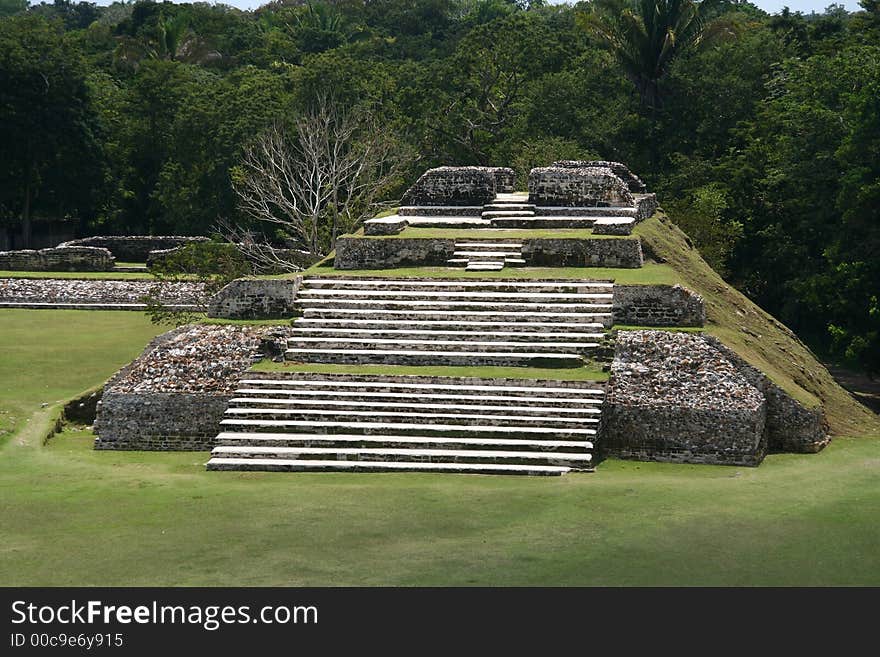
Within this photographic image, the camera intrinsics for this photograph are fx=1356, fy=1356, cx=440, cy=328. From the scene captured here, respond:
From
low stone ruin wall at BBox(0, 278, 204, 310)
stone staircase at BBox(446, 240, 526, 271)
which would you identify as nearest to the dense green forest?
low stone ruin wall at BBox(0, 278, 204, 310)

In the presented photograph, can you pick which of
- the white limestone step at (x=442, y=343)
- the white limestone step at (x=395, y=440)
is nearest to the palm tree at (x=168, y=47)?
the white limestone step at (x=442, y=343)

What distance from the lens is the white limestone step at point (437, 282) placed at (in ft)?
57.2

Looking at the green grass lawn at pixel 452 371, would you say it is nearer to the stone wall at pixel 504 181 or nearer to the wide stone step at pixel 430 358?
the wide stone step at pixel 430 358

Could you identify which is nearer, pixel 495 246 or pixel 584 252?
pixel 584 252

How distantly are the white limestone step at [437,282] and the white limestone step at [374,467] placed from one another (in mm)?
4110

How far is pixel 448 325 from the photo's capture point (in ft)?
54.3

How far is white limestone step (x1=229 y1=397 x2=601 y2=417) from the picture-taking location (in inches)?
573

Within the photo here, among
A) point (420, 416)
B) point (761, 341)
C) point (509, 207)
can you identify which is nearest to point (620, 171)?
point (509, 207)

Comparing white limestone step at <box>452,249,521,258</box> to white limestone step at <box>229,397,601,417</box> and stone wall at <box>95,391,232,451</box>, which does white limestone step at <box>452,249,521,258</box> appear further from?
stone wall at <box>95,391,232,451</box>

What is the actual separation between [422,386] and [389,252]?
4.28 metres

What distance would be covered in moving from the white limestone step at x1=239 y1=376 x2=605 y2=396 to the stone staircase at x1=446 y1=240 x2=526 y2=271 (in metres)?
3.60

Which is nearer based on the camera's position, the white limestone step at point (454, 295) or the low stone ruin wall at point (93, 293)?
the white limestone step at point (454, 295)

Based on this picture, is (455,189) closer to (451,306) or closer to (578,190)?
(578,190)
